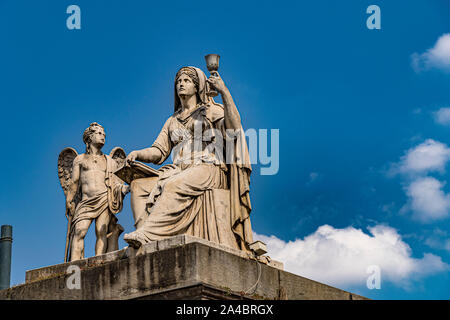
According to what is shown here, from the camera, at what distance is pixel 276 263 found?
50.0 feet

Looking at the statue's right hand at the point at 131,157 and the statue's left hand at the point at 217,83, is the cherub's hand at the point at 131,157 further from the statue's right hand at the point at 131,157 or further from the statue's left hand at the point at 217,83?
the statue's left hand at the point at 217,83

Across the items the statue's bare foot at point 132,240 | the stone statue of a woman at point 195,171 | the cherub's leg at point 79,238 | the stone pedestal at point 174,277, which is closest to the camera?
the stone pedestal at point 174,277

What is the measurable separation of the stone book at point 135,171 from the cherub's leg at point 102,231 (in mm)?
1495

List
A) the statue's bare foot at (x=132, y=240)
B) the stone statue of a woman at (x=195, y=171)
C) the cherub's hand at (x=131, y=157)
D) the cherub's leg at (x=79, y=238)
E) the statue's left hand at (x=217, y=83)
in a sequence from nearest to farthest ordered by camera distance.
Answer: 1. the statue's bare foot at (x=132, y=240)
2. the stone statue of a woman at (x=195, y=171)
3. the statue's left hand at (x=217, y=83)
4. the cherub's hand at (x=131, y=157)
5. the cherub's leg at (x=79, y=238)

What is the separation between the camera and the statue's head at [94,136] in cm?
1812

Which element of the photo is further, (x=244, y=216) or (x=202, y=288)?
(x=244, y=216)

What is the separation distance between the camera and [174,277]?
13.4 meters

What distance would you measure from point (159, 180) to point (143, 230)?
132 centimetres

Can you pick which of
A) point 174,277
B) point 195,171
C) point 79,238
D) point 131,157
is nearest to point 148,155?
point 131,157

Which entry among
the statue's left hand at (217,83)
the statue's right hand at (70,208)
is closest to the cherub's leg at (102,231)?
the statue's right hand at (70,208)

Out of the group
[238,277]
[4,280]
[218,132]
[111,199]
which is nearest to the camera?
[238,277]

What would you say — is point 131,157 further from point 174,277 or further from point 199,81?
point 174,277
